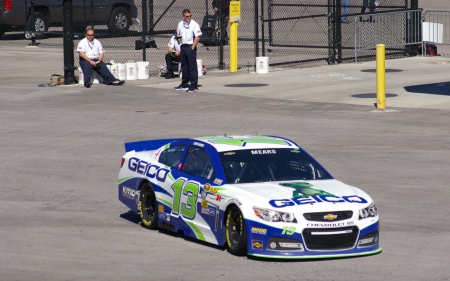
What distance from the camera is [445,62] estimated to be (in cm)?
3027

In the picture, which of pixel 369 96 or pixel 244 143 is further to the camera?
pixel 369 96

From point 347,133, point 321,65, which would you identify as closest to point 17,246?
point 347,133

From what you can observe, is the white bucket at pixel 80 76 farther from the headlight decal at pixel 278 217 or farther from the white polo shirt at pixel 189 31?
the headlight decal at pixel 278 217

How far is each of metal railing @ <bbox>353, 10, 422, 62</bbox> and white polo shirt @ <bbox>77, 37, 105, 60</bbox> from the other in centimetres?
914

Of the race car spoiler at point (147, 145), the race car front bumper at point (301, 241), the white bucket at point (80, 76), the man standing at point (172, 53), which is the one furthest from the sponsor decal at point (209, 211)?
the white bucket at point (80, 76)

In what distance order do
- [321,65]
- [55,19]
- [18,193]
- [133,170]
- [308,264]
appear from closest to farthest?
[308,264] < [133,170] < [18,193] < [321,65] < [55,19]

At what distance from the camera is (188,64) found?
2403cm

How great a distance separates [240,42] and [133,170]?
2525cm

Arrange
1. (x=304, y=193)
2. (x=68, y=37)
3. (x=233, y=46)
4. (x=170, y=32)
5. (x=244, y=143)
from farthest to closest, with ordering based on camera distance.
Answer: (x=170, y=32) < (x=233, y=46) < (x=68, y=37) < (x=244, y=143) < (x=304, y=193)

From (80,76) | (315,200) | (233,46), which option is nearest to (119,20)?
(233,46)

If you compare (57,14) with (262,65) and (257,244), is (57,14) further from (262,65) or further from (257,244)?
(257,244)

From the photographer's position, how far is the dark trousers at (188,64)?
23.8m

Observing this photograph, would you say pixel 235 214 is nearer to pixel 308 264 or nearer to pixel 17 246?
pixel 308 264

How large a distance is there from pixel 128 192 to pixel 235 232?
2.32 m
